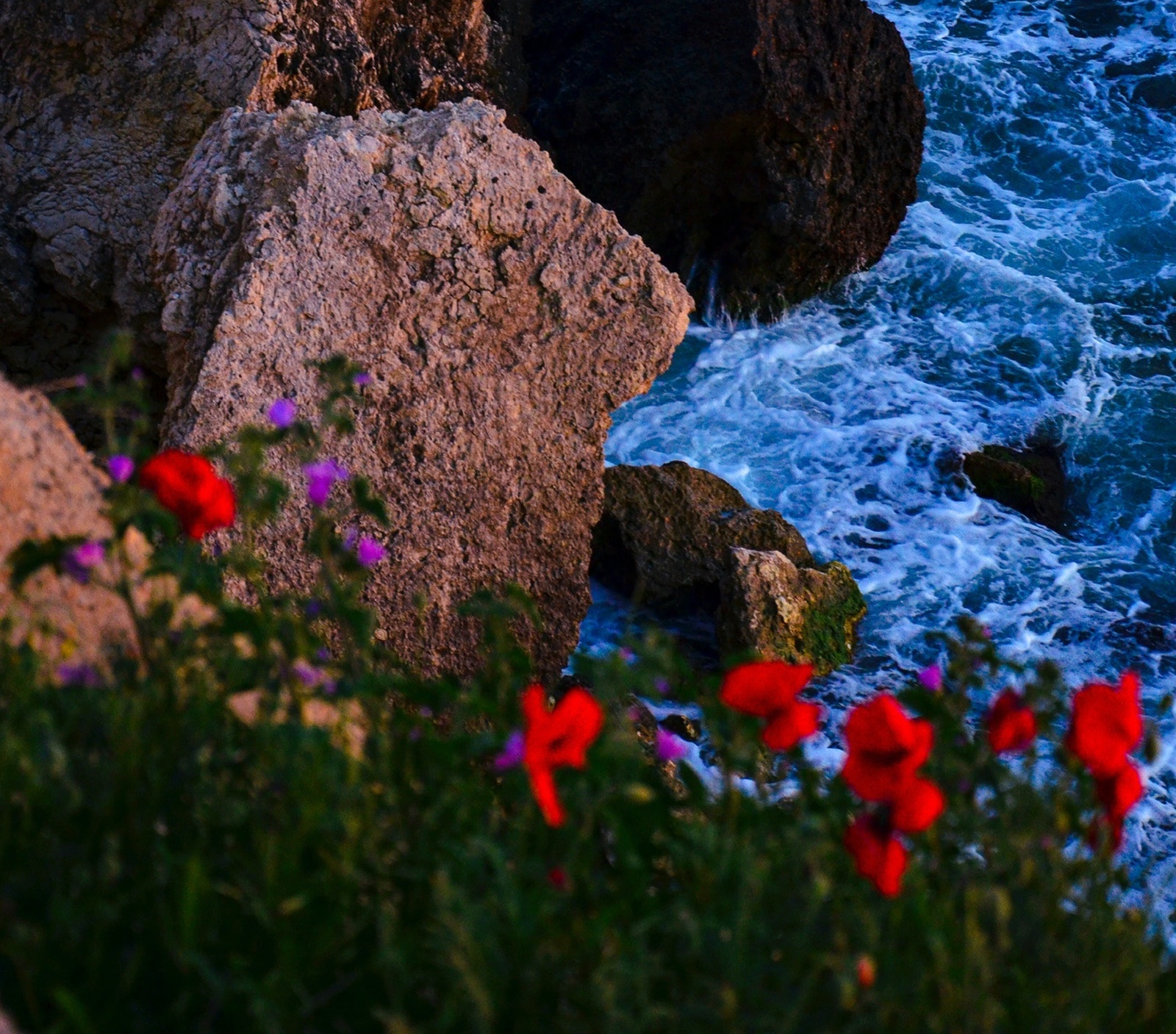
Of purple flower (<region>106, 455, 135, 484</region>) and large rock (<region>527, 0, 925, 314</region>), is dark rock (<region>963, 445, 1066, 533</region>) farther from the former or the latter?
purple flower (<region>106, 455, 135, 484</region>)

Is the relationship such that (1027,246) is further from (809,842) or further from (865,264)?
(809,842)

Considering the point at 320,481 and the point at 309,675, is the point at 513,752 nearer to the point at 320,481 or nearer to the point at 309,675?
the point at 309,675

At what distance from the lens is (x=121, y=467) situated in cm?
154

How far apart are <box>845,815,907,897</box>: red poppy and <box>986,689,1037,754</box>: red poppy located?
27cm

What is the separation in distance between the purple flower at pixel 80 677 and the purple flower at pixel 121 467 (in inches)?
9.3

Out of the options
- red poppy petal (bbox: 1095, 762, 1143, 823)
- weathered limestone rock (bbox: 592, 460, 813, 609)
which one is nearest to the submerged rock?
weathered limestone rock (bbox: 592, 460, 813, 609)

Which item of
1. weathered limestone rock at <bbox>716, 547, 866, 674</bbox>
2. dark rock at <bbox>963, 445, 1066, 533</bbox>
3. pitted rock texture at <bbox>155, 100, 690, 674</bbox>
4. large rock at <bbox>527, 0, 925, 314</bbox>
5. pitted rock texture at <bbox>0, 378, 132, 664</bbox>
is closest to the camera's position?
pitted rock texture at <bbox>0, 378, 132, 664</bbox>

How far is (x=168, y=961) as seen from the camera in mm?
1317

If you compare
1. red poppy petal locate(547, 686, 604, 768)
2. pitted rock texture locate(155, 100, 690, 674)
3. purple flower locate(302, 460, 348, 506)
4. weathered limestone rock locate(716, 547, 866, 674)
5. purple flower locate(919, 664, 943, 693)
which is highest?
purple flower locate(302, 460, 348, 506)

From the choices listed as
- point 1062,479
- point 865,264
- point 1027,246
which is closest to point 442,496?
point 1062,479

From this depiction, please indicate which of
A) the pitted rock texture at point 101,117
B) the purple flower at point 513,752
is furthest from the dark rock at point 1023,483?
the purple flower at point 513,752

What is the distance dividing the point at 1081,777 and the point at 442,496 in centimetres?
228

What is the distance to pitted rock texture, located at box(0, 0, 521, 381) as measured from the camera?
15.7ft

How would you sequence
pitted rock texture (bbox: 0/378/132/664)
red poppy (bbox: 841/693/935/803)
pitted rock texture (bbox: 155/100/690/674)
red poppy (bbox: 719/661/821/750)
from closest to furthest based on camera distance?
red poppy (bbox: 841/693/935/803) → red poppy (bbox: 719/661/821/750) → pitted rock texture (bbox: 0/378/132/664) → pitted rock texture (bbox: 155/100/690/674)
